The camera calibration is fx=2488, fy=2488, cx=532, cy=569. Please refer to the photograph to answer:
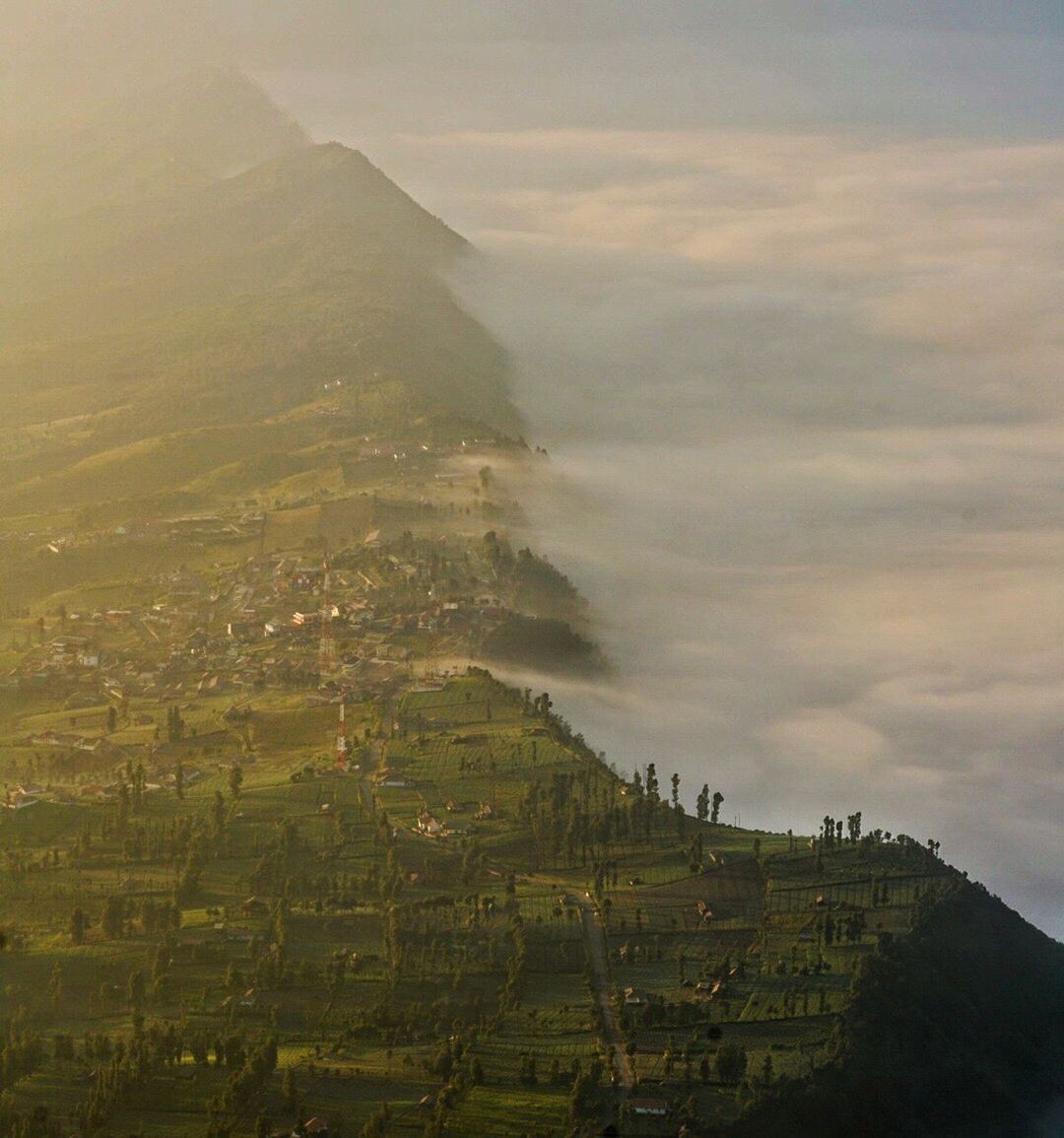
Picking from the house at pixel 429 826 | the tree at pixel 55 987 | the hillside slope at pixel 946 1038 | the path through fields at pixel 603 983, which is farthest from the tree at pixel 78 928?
A: the hillside slope at pixel 946 1038

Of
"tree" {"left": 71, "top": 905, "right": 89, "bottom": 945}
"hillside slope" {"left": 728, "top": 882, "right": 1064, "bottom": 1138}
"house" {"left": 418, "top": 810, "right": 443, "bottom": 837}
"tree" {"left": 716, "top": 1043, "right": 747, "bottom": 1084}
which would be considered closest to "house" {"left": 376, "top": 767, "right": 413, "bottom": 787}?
"house" {"left": 418, "top": 810, "right": 443, "bottom": 837}

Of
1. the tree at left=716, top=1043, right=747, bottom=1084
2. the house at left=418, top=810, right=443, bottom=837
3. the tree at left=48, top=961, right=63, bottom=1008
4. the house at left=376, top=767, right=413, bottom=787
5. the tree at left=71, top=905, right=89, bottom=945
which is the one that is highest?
the house at left=376, top=767, right=413, bottom=787

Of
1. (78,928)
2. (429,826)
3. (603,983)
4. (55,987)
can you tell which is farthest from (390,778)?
(55,987)

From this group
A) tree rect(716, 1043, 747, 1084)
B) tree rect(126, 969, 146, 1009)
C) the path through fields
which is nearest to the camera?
tree rect(716, 1043, 747, 1084)

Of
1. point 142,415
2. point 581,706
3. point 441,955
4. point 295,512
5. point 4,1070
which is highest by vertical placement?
point 142,415

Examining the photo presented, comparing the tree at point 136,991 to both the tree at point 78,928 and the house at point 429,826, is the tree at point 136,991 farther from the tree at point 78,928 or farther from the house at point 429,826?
the house at point 429,826

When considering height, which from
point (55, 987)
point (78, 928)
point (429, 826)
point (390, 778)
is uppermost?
point (390, 778)

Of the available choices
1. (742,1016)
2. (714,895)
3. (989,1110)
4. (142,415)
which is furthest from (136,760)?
(142,415)

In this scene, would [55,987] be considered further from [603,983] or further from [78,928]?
[603,983]

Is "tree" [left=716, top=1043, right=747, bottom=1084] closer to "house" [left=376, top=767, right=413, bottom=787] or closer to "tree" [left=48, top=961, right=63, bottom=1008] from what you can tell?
"tree" [left=48, top=961, right=63, bottom=1008]

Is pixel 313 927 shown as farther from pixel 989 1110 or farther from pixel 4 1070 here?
pixel 989 1110

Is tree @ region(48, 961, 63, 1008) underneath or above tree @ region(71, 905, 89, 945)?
underneath
